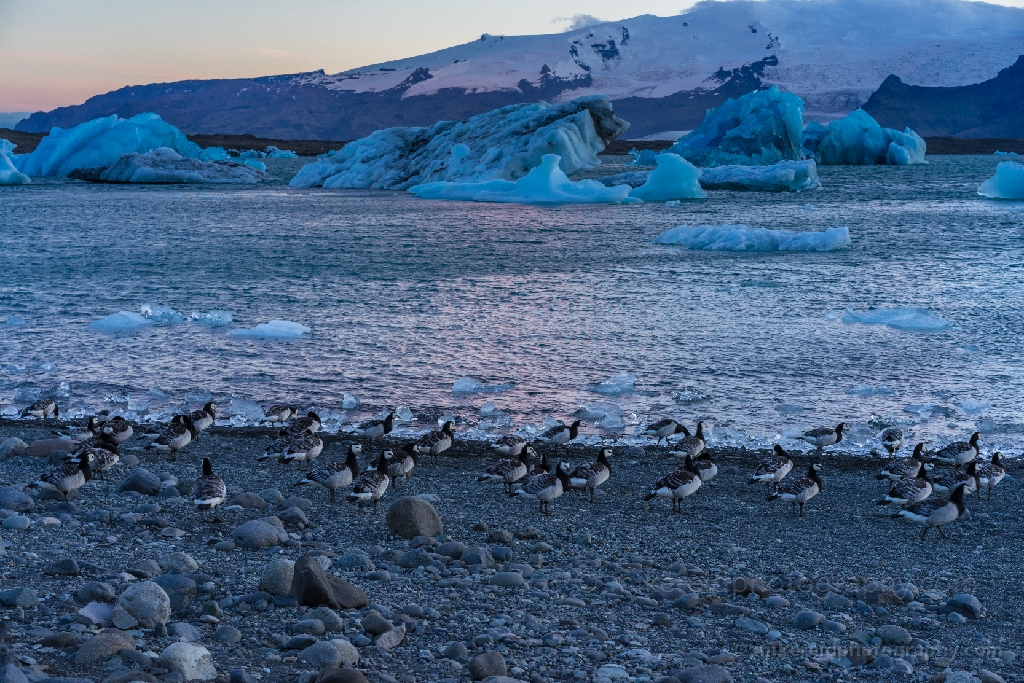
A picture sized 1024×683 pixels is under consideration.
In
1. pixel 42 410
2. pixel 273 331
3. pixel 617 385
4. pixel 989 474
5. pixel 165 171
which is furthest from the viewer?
pixel 165 171

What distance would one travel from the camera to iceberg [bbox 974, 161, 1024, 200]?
6191 cm

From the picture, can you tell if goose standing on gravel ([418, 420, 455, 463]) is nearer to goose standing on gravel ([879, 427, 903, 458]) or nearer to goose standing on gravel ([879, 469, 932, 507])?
goose standing on gravel ([879, 469, 932, 507])

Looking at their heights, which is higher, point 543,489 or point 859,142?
point 859,142

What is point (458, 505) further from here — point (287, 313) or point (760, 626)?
point (287, 313)

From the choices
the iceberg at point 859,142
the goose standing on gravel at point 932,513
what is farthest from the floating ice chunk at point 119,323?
the iceberg at point 859,142

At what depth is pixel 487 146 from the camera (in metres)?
64.8

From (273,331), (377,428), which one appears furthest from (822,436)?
(273,331)

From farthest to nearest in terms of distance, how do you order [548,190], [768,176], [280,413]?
[768,176] < [548,190] < [280,413]

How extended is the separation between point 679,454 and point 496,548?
13.0 feet

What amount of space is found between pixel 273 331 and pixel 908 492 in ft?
47.0

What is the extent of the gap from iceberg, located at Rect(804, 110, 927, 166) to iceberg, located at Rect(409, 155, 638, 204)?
137ft

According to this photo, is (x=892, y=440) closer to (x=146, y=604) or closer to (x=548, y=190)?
(x=146, y=604)

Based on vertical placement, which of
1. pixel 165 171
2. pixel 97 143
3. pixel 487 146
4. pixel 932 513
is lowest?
pixel 932 513

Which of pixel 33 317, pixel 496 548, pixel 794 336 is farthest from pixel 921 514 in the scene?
pixel 33 317
